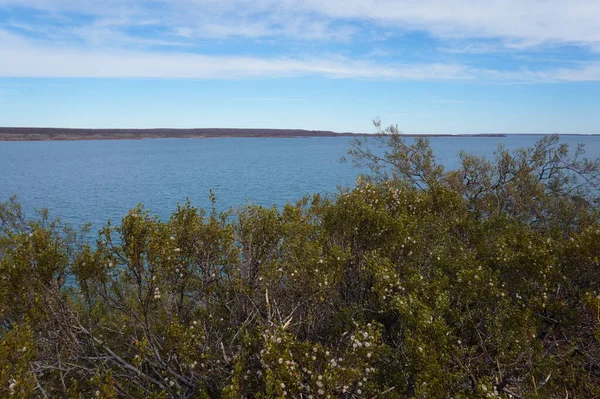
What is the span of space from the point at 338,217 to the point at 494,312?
4489 millimetres

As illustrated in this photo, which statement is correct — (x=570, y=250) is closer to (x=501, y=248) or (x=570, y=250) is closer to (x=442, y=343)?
(x=501, y=248)

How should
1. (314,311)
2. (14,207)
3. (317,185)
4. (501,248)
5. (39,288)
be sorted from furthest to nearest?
(317,185) < (14,207) < (501,248) < (314,311) < (39,288)

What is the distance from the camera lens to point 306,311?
9836 millimetres

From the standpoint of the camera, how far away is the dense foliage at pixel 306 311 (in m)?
7.11

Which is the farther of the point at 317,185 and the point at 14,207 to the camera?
the point at 317,185

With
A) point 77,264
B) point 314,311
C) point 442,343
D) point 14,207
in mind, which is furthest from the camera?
point 14,207

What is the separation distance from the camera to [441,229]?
494 inches

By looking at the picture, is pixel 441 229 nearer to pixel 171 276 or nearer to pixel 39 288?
pixel 171 276

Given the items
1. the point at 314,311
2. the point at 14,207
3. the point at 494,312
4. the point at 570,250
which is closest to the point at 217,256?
the point at 314,311

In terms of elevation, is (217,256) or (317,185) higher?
(217,256)

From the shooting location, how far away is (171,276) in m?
8.98

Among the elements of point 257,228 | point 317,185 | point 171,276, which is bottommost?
point 317,185

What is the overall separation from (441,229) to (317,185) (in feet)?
175

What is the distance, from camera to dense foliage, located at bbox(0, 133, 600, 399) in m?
7.11
